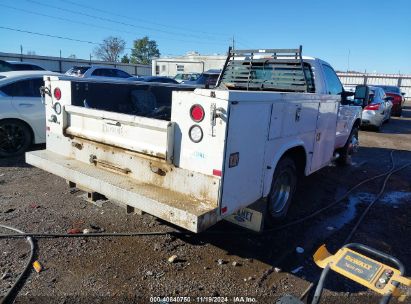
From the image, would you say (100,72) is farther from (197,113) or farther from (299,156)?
(197,113)

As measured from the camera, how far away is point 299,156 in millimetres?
4609

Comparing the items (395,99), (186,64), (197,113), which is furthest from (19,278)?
(186,64)

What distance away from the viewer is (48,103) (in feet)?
14.5

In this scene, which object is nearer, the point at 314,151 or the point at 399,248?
the point at 399,248

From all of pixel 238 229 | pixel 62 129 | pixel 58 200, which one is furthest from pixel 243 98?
pixel 58 200

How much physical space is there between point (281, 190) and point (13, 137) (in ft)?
18.0

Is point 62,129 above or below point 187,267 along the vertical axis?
above

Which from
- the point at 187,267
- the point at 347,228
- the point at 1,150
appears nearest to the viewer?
the point at 187,267

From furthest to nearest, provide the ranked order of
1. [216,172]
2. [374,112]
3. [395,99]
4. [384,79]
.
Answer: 1. [384,79]
2. [395,99]
3. [374,112]
4. [216,172]

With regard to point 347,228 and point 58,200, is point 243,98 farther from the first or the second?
point 58,200

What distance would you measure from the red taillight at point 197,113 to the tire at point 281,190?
1390 millimetres

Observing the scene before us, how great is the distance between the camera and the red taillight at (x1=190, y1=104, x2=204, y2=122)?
295 centimetres

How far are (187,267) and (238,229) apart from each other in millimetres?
1089

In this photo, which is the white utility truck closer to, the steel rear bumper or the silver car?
the steel rear bumper
